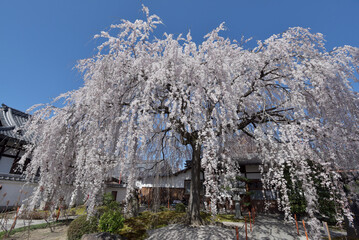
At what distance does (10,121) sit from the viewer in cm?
1511

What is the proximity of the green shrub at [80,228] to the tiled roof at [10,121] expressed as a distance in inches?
379

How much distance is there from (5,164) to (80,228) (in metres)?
11.6

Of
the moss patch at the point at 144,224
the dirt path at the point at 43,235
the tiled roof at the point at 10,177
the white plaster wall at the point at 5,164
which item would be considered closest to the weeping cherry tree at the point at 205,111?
the dirt path at the point at 43,235

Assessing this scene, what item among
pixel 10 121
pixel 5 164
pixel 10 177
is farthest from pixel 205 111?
pixel 10 121

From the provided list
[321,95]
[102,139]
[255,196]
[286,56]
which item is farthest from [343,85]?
[255,196]

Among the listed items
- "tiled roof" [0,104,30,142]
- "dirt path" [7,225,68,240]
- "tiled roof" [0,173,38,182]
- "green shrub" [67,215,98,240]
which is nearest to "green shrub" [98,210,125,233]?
"green shrub" [67,215,98,240]

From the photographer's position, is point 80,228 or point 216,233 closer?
point 80,228

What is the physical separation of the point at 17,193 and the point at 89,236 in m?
11.7

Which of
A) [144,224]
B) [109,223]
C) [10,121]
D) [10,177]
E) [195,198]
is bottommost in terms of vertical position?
[144,224]

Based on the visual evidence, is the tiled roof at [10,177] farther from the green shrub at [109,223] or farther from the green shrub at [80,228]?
the green shrub at [109,223]

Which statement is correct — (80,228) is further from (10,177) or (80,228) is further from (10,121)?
(10,121)

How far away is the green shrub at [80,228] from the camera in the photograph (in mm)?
6671

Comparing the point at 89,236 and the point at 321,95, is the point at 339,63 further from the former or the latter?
the point at 89,236

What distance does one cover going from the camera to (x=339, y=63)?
5633mm
